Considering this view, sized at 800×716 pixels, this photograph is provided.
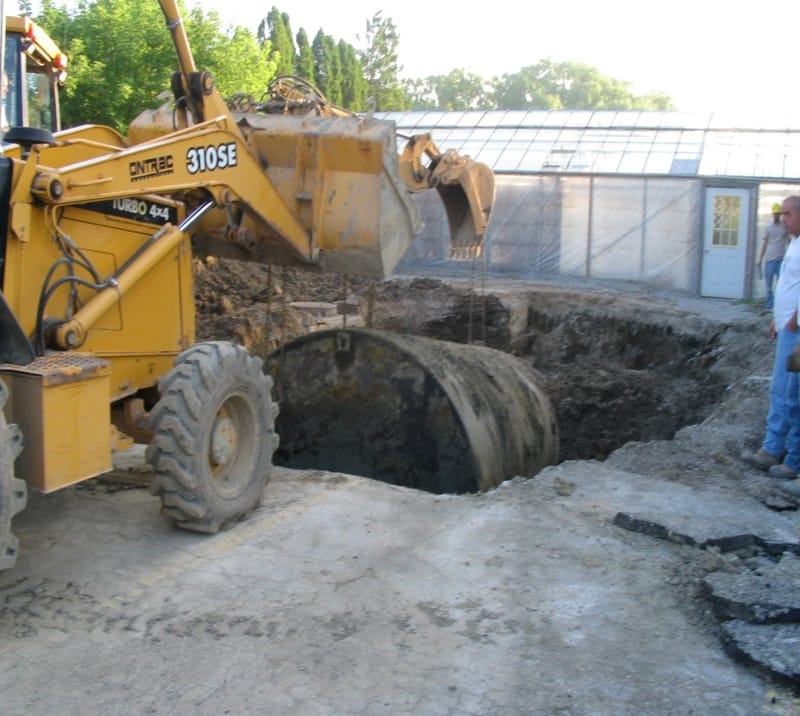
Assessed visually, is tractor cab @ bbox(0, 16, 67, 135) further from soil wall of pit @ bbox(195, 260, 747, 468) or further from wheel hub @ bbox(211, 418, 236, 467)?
soil wall of pit @ bbox(195, 260, 747, 468)

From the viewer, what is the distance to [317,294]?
1499 cm

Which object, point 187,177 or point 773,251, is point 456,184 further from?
point 773,251

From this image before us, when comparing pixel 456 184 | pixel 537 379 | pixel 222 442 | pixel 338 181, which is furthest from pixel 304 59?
pixel 222 442

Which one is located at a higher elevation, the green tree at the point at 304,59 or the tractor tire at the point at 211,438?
the green tree at the point at 304,59

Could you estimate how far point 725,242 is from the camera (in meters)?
18.3

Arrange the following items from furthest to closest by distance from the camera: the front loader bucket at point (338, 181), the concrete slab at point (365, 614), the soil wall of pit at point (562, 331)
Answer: the soil wall of pit at point (562, 331) < the front loader bucket at point (338, 181) < the concrete slab at point (365, 614)

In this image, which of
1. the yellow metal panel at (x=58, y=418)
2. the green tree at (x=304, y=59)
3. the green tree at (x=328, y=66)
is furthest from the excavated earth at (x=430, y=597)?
the green tree at (x=328, y=66)

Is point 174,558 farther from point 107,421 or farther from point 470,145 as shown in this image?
point 470,145

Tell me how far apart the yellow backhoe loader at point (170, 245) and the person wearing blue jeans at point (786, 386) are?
239 cm

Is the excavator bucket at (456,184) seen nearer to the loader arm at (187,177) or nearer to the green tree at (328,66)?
the loader arm at (187,177)

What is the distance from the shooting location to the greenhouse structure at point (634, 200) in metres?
18.3

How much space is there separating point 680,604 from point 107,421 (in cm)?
302

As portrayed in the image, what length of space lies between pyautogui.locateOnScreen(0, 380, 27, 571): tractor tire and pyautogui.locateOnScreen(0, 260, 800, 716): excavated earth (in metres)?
0.45

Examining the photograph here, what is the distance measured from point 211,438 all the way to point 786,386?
405 centimetres
